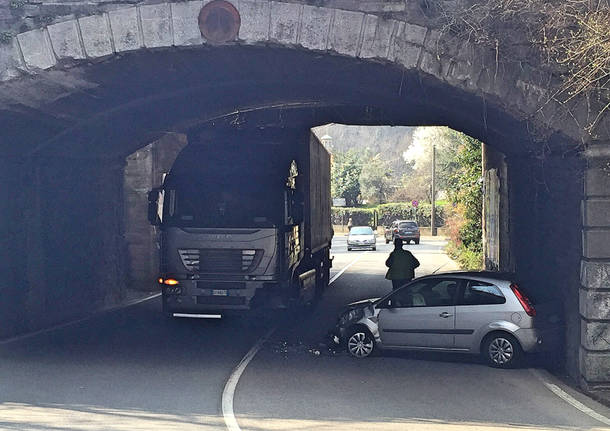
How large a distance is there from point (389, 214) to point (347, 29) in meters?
76.8

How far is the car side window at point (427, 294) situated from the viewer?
1416 centimetres

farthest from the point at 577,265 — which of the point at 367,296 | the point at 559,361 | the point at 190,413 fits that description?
the point at 367,296

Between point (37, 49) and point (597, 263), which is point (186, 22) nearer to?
point (37, 49)

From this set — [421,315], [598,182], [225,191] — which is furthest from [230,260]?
[598,182]

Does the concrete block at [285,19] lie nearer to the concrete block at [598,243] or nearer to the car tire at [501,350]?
the concrete block at [598,243]

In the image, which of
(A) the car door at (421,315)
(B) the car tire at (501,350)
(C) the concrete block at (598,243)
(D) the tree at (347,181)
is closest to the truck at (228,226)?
(A) the car door at (421,315)

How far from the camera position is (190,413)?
399 inches

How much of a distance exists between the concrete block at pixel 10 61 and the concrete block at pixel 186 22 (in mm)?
2335

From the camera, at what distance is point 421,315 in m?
14.2

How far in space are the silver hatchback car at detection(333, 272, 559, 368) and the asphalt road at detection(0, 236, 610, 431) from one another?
0.31m

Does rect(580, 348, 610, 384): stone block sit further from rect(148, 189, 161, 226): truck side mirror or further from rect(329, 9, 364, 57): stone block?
rect(148, 189, 161, 226): truck side mirror

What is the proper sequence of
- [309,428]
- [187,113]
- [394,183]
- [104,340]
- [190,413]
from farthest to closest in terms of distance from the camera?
[394,183] → [187,113] → [104,340] → [190,413] → [309,428]

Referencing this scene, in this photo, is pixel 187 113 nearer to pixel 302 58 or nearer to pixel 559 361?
pixel 302 58

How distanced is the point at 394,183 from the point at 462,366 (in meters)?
105
